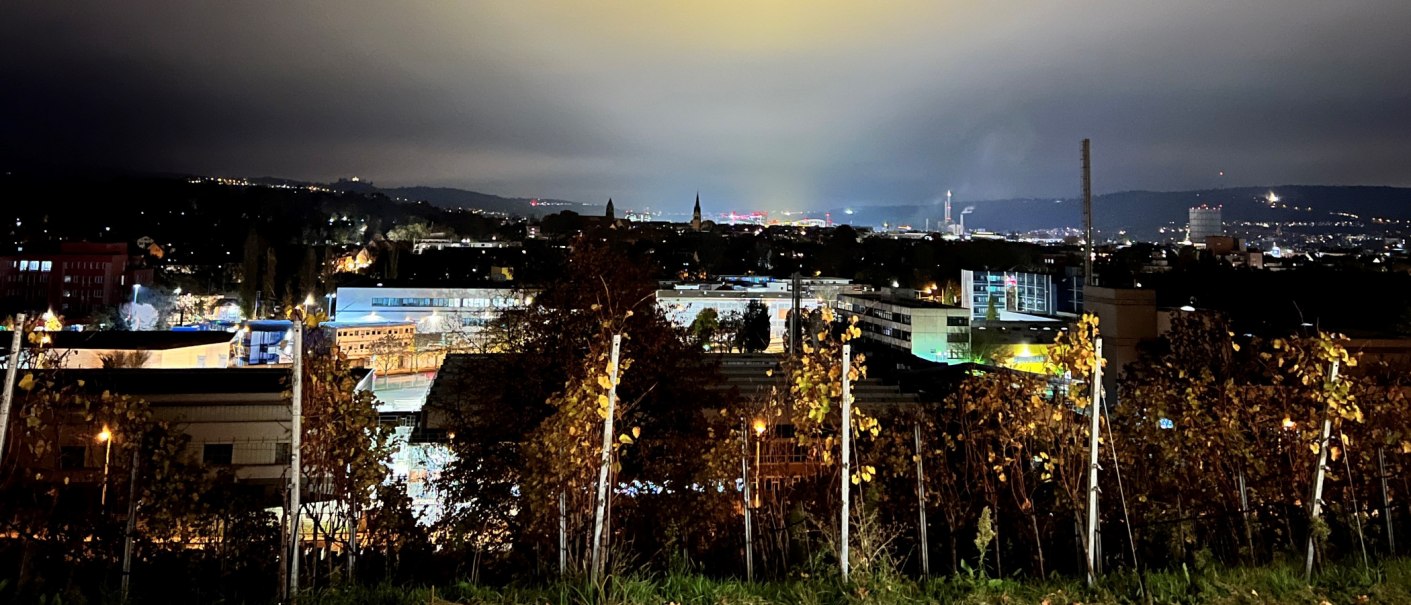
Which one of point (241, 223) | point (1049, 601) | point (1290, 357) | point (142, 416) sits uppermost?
point (241, 223)

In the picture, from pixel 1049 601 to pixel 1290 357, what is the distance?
93.4 inches

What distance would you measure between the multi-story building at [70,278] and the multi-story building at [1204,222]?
370 feet

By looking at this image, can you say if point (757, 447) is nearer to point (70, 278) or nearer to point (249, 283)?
point (249, 283)

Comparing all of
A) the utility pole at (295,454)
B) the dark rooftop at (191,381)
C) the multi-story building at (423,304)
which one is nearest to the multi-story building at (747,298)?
the multi-story building at (423,304)

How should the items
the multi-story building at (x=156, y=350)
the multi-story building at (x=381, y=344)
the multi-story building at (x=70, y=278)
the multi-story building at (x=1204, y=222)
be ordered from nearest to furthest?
the multi-story building at (x=156, y=350)
the multi-story building at (x=381, y=344)
the multi-story building at (x=70, y=278)
the multi-story building at (x=1204, y=222)

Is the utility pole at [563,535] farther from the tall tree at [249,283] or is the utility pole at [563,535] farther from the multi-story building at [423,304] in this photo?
the tall tree at [249,283]

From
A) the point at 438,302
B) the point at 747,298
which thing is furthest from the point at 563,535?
the point at 747,298

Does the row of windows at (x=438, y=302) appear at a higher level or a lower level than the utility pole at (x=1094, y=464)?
higher

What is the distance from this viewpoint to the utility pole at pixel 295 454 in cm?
375

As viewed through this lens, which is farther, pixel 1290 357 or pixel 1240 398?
pixel 1240 398

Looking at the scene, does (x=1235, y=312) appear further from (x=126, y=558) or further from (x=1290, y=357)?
(x=126, y=558)

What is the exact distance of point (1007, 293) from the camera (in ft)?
131

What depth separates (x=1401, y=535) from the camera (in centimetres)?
487

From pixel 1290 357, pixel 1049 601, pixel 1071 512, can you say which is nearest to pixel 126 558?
pixel 1049 601
